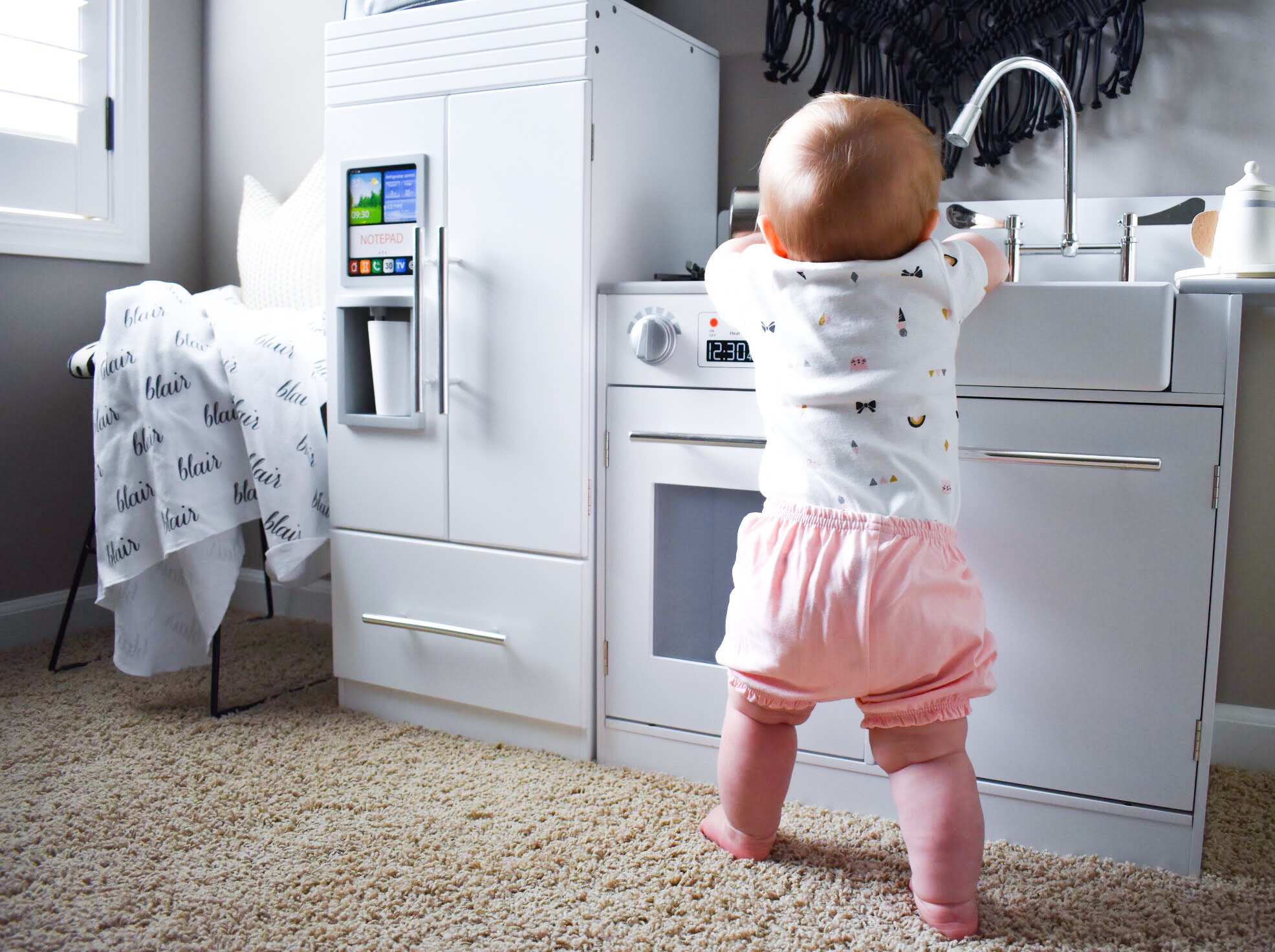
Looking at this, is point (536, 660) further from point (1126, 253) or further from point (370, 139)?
point (1126, 253)

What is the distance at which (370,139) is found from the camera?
1777mm

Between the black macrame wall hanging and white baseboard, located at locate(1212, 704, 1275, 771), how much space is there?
41.2 inches

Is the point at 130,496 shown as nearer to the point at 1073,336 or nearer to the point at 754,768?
the point at 754,768

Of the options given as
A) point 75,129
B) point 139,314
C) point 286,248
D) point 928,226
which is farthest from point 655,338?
point 75,129

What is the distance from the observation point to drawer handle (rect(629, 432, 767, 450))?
1.53 meters

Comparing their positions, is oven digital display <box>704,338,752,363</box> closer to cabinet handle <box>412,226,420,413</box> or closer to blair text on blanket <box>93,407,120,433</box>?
cabinet handle <box>412,226,420,413</box>

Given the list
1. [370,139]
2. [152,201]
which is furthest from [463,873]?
[152,201]

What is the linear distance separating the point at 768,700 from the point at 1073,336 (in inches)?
24.0

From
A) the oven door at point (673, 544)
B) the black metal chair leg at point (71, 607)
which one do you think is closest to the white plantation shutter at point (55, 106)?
the black metal chair leg at point (71, 607)

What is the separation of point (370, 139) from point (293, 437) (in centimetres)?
54

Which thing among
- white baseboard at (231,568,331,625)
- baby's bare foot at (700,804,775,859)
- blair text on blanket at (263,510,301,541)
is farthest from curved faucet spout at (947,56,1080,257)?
white baseboard at (231,568,331,625)

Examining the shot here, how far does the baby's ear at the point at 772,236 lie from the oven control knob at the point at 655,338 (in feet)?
0.97

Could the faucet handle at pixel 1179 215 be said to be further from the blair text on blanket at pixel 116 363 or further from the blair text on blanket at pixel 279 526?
the blair text on blanket at pixel 116 363

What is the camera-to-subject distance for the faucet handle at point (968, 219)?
1.64m
